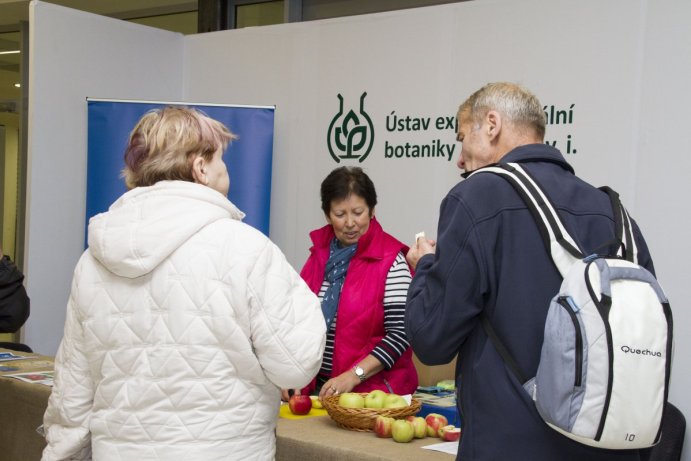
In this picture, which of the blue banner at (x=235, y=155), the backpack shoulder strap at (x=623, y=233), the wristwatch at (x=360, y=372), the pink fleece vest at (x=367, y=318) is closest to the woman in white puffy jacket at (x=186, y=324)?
the backpack shoulder strap at (x=623, y=233)

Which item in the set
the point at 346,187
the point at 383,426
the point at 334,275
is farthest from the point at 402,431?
the point at 346,187

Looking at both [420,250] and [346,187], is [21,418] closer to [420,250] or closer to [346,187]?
[346,187]

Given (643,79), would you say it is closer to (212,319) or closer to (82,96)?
(212,319)

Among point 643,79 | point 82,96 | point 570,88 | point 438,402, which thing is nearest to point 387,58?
point 570,88

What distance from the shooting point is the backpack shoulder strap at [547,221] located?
1.77 meters

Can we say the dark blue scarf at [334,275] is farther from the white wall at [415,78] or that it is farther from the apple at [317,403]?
the white wall at [415,78]

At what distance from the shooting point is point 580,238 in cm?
183

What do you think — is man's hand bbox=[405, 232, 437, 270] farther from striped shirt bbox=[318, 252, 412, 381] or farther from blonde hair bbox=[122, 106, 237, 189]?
striped shirt bbox=[318, 252, 412, 381]

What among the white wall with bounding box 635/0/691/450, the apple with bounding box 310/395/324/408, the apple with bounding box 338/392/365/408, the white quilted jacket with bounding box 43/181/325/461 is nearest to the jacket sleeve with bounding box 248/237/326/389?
the white quilted jacket with bounding box 43/181/325/461

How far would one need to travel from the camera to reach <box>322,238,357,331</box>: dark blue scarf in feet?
11.0

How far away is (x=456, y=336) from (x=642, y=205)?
96.0 inches

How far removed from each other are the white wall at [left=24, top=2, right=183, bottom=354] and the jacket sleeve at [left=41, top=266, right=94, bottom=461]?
11.2 ft

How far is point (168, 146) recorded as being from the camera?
189 cm

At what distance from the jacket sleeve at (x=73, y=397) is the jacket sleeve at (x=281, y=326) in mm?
420
